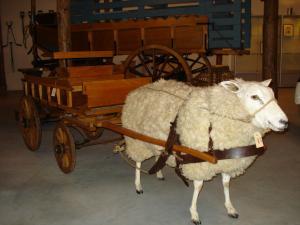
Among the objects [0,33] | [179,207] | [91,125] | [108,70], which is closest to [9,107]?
[0,33]

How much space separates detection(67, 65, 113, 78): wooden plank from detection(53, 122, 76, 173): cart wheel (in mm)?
734

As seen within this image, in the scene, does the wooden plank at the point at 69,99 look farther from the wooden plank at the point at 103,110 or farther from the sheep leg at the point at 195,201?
the sheep leg at the point at 195,201

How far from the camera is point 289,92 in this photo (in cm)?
1257

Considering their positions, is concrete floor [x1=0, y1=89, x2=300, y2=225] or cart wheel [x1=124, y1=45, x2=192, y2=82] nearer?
concrete floor [x1=0, y1=89, x2=300, y2=225]

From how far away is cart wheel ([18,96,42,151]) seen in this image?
18.3ft

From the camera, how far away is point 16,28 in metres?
14.3

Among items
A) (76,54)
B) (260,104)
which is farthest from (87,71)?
(260,104)

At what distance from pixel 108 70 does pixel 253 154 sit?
2.77 meters

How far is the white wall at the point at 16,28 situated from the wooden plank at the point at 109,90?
10.7m

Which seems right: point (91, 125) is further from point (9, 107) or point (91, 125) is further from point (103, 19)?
point (9, 107)

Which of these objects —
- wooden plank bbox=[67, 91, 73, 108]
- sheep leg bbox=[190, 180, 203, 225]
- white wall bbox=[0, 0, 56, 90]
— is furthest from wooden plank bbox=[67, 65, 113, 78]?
white wall bbox=[0, 0, 56, 90]

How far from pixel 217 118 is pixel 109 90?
5.39 ft

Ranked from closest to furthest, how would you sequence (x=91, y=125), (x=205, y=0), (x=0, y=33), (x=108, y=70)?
1. (x=91, y=125)
2. (x=108, y=70)
3. (x=205, y=0)
4. (x=0, y=33)

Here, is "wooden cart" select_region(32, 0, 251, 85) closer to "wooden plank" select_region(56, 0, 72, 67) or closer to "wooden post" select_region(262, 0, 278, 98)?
"wooden plank" select_region(56, 0, 72, 67)
